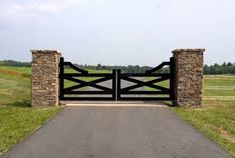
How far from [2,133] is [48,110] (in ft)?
17.5

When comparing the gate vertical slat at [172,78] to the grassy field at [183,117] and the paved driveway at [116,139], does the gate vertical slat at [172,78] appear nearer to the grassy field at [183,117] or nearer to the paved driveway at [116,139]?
the grassy field at [183,117]

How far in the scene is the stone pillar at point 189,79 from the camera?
18.1 m

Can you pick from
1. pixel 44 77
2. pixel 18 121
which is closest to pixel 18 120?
pixel 18 121

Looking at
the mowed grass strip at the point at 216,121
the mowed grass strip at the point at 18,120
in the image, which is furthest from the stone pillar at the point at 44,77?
the mowed grass strip at the point at 216,121

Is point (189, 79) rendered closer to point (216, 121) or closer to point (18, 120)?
point (216, 121)

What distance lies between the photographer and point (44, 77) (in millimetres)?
18000

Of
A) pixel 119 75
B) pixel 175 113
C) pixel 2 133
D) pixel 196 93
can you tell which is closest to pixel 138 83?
pixel 119 75

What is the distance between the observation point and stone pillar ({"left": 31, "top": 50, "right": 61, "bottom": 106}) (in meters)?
18.0

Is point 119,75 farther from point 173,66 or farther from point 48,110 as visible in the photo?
point 48,110

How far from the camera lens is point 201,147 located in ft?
31.9

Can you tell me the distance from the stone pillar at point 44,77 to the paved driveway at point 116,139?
2.97 m

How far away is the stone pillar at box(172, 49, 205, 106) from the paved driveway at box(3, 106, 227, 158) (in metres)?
2.93

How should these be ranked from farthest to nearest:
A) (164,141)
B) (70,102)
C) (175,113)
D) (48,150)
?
1. (70,102)
2. (175,113)
3. (164,141)
4. (48,150)

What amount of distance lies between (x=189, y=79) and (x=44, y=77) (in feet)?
17.6
